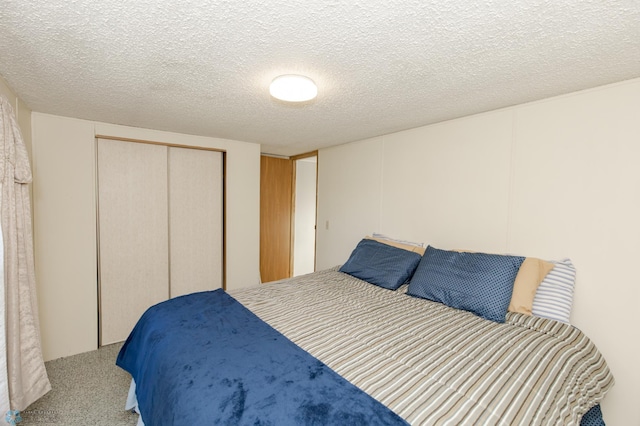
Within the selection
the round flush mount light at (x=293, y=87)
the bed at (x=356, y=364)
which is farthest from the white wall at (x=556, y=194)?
the round flush mount light at (x=293, y=87)

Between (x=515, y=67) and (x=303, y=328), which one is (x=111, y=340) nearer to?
(x=303, y=328)

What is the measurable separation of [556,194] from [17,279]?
342 centimetres

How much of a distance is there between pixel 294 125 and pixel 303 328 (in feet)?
5.98

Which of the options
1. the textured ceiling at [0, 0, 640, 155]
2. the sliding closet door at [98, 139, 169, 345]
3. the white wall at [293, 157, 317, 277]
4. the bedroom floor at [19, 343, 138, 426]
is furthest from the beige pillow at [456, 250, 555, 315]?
the sliding closet door at [98, 139, 169, 345]

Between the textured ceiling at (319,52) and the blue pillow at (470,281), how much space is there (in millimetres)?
1111

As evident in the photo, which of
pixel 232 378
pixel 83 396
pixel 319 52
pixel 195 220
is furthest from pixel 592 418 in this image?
pixel 195 220

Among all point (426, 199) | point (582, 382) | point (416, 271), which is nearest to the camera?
point (582, 382)

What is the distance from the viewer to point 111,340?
286 cm

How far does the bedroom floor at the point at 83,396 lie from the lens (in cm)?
184

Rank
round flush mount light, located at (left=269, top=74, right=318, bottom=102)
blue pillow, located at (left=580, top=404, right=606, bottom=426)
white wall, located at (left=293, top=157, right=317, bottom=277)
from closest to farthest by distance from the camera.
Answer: blue pillow, located at (left=580, top=404, right=606, bottom=426)
round flush mount light, located at (left=269, top=74, right=318, bottom=102)
white wall, located at (left=293, top=157, right=317, bottom=277)

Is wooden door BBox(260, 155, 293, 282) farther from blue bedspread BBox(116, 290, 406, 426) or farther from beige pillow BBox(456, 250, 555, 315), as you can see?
beige pillow BBox(456, 250, 555, 315)

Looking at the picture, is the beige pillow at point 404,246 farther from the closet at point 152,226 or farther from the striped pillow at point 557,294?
the closet at point 152,226

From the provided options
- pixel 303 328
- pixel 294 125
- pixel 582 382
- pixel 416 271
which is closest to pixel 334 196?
pixel 294 125

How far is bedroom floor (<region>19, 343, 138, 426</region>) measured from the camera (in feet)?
6.04
